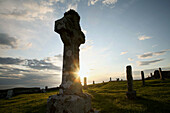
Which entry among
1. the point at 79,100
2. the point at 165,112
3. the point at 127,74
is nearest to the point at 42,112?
the point at 79,100

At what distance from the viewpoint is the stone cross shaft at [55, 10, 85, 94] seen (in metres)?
2.79

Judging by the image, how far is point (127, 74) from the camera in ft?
37.6

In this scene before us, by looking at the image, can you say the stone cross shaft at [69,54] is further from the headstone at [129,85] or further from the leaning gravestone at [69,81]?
the headstone at [129,85]

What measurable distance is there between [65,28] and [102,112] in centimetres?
576

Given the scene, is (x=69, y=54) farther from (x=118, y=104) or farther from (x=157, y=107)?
(x=157, y=107)

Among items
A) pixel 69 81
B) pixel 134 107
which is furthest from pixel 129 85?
pixel 69 81

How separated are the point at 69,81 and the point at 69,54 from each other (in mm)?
870

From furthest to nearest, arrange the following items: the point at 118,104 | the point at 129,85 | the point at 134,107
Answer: the point at 129,85 → the point at 118,104 → the point at 134,107

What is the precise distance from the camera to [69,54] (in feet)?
10.1

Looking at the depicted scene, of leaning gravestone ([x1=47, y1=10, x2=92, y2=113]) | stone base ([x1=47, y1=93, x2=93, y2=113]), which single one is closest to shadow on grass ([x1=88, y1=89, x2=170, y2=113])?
leaning gravestone ([x1=47, y1=10, x2=92, y2=113])

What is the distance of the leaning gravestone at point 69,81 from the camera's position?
219 centimetres

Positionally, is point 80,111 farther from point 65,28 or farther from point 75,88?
point 65,28

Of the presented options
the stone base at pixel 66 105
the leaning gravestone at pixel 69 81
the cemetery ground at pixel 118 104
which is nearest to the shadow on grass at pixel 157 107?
the cemetery ground at pixel 118 104

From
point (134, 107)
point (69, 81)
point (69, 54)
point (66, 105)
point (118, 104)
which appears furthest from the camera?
point (118, 104)
